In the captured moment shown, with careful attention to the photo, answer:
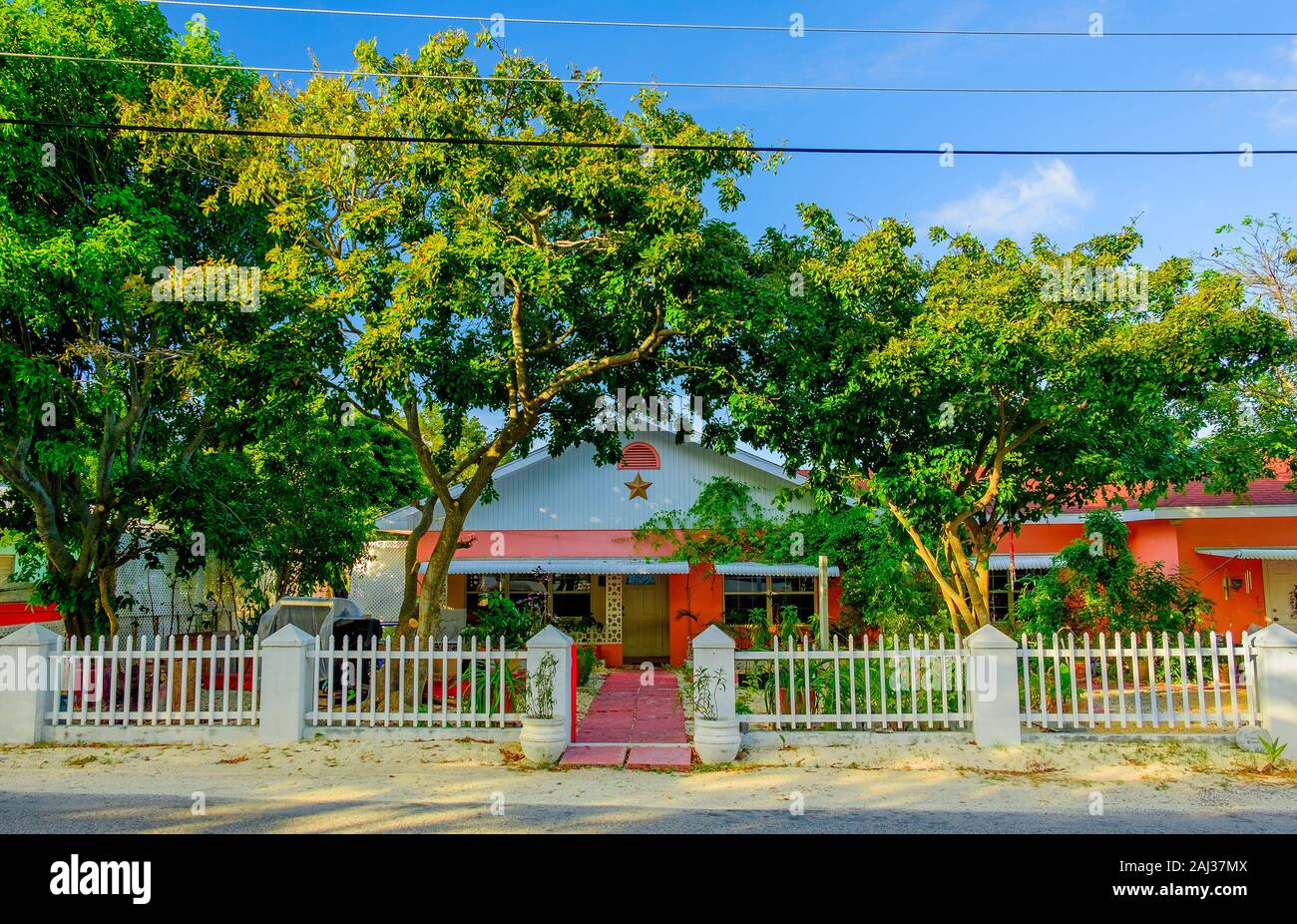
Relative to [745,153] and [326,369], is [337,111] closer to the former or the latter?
[326,369]

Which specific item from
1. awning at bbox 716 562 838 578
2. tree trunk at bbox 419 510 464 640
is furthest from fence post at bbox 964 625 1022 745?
awning at bbox 716 562 838 578

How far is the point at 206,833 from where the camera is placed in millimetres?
6602

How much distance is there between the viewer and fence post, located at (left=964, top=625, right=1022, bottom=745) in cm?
916

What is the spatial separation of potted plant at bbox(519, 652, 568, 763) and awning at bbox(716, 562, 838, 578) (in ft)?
25.5

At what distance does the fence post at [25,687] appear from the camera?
9766 millimetres

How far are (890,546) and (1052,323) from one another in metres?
6.32

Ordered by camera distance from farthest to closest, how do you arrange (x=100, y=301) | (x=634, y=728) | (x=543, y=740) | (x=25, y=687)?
(x=634, y=728), (x=100, y=301), (x=25, y=687), (x=543, y=740)

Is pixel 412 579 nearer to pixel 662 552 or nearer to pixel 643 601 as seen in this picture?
pixel 662 552

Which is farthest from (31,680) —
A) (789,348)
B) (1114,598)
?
(1114,598)

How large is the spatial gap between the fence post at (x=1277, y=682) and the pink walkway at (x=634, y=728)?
6088 millimetres

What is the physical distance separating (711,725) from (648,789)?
4.05ft

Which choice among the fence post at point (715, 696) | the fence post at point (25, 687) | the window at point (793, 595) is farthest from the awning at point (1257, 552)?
the fence post at point (25, 687)

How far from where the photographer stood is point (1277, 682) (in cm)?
905

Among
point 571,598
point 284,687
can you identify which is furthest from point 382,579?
point 284,687
